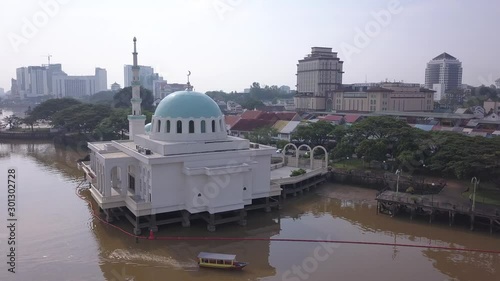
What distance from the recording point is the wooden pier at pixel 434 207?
25.3m

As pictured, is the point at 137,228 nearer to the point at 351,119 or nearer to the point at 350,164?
the point at 350,164

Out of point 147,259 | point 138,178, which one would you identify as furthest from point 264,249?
point 138,178

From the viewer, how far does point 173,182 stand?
80.4ft

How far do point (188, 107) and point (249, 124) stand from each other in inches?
1404

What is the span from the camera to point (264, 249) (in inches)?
896

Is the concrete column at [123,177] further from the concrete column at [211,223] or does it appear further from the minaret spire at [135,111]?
the minaret spire at [135,111]

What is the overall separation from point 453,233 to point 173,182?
680 inches

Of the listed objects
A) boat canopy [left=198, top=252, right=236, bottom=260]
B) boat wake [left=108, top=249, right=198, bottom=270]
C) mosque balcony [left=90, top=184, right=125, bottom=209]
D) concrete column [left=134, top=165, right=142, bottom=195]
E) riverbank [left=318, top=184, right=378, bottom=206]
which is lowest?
boat wake [left=108, top=249, right=198, bottom=270]

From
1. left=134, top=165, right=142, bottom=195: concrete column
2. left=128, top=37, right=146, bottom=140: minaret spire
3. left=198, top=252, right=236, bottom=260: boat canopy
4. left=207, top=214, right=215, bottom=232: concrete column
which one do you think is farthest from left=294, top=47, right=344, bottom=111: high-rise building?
left=198, top=252, right=236, bottom=260: boat canopy

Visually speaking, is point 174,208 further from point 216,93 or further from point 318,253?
point 216,93

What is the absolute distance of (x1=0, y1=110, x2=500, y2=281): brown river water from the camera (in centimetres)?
1966

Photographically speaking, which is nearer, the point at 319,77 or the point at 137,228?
the point at 137,228

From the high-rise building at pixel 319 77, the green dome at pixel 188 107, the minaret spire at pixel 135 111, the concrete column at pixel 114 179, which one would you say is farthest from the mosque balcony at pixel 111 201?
the high-rise building at pixel 319 77

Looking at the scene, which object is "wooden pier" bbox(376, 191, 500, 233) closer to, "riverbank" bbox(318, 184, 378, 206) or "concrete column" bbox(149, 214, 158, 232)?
"riverbank" bbox(318, 184, 378, 206)
